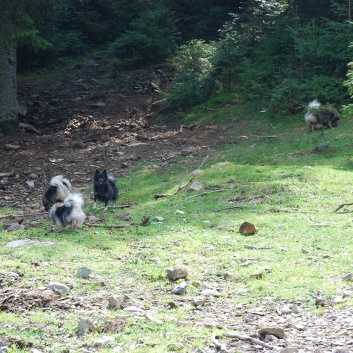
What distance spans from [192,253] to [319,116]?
12.3 metres

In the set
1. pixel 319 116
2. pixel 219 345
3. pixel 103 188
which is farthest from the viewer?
pixel 319 116

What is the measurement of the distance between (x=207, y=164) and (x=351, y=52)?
8621 mm

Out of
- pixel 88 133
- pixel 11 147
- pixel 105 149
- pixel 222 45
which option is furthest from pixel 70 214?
pixel 222 45

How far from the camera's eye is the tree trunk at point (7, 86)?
81.8 feet

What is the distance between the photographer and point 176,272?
347 inches

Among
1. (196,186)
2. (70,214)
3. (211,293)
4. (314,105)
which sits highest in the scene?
(314,105)

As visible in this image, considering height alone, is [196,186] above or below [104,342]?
below

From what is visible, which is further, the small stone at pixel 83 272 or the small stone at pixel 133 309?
the small stone at pixel 83 272

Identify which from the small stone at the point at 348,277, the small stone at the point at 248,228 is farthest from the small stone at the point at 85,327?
the small stone at the point at 248,228

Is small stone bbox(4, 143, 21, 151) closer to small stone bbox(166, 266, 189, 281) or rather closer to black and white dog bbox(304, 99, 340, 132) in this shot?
black and white dog bbox(304, 99, 340, 132)

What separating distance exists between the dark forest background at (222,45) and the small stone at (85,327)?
1355 centimetres

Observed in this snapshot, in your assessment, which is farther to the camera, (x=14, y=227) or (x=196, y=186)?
(x=196, y=186)

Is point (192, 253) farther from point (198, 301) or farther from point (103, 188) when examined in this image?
point (103, 188)

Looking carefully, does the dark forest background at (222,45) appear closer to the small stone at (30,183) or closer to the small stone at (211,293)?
the small stone at (30,183)
